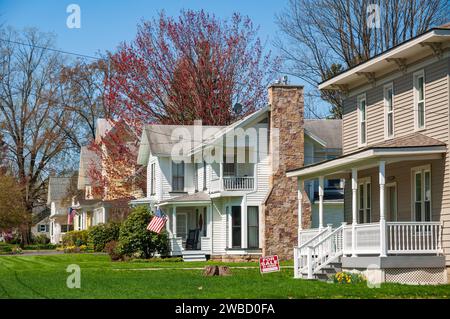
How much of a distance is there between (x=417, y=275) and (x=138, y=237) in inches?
860

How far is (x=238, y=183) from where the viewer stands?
47812 mm

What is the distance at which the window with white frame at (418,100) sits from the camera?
28658mm

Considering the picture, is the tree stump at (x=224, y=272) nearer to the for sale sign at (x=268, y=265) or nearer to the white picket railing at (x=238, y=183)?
the for sale sign at (x=268, y=265)

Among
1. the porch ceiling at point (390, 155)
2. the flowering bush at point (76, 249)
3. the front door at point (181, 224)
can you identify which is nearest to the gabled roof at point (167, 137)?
the front door at point (181, 224)

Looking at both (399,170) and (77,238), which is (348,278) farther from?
(77,238)

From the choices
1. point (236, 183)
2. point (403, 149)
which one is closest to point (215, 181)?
point (236, 183)

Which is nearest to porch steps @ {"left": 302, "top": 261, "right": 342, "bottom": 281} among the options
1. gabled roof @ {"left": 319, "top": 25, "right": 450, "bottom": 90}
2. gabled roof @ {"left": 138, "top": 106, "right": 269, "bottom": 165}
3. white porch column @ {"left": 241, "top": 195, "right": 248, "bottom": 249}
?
gabled roof @ {"left": 319, "top": 25, "right": 450, "bottom": 90}

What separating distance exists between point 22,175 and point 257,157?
32623 mm

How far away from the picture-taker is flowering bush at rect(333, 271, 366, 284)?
27083mm

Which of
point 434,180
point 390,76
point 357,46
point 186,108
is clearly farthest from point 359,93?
point 186,108

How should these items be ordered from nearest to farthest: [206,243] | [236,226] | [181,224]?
[236,226] < [206,243] < [181,224]

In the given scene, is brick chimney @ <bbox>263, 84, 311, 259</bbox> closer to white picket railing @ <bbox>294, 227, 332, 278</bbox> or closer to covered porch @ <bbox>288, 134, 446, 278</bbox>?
white picket railing @ <bbox>294, 227, 332, 278</bbox>

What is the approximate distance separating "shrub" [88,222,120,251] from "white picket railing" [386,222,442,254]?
33206 millimetres
